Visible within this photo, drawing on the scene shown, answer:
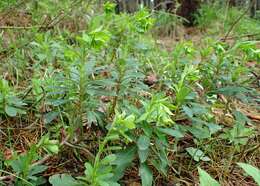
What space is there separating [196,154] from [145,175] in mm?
301

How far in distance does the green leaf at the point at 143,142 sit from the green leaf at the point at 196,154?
276mm

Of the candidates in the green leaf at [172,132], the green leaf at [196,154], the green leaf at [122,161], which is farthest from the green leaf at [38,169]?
the green leaf at [196,154]

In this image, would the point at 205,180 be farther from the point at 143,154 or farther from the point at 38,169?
the point at 38,169

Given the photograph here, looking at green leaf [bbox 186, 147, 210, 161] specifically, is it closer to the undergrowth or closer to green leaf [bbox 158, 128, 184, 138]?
the undergrowth

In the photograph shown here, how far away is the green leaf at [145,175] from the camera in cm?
128

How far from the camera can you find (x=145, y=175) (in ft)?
4.25

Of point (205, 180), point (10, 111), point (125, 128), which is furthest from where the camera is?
point (10, 111)

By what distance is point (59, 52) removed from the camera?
2217 mm

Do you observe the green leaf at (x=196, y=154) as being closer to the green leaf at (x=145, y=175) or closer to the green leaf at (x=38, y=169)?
the green leaf at (x=145, y=175)

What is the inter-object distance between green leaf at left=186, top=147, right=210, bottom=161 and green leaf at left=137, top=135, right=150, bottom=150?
0.28m

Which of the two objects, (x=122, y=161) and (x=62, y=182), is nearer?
(x=62, y=182)

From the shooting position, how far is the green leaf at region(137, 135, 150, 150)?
1263 mm

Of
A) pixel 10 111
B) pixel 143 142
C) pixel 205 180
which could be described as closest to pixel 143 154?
pixel 143 142

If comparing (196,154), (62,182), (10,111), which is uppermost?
(10,111)
